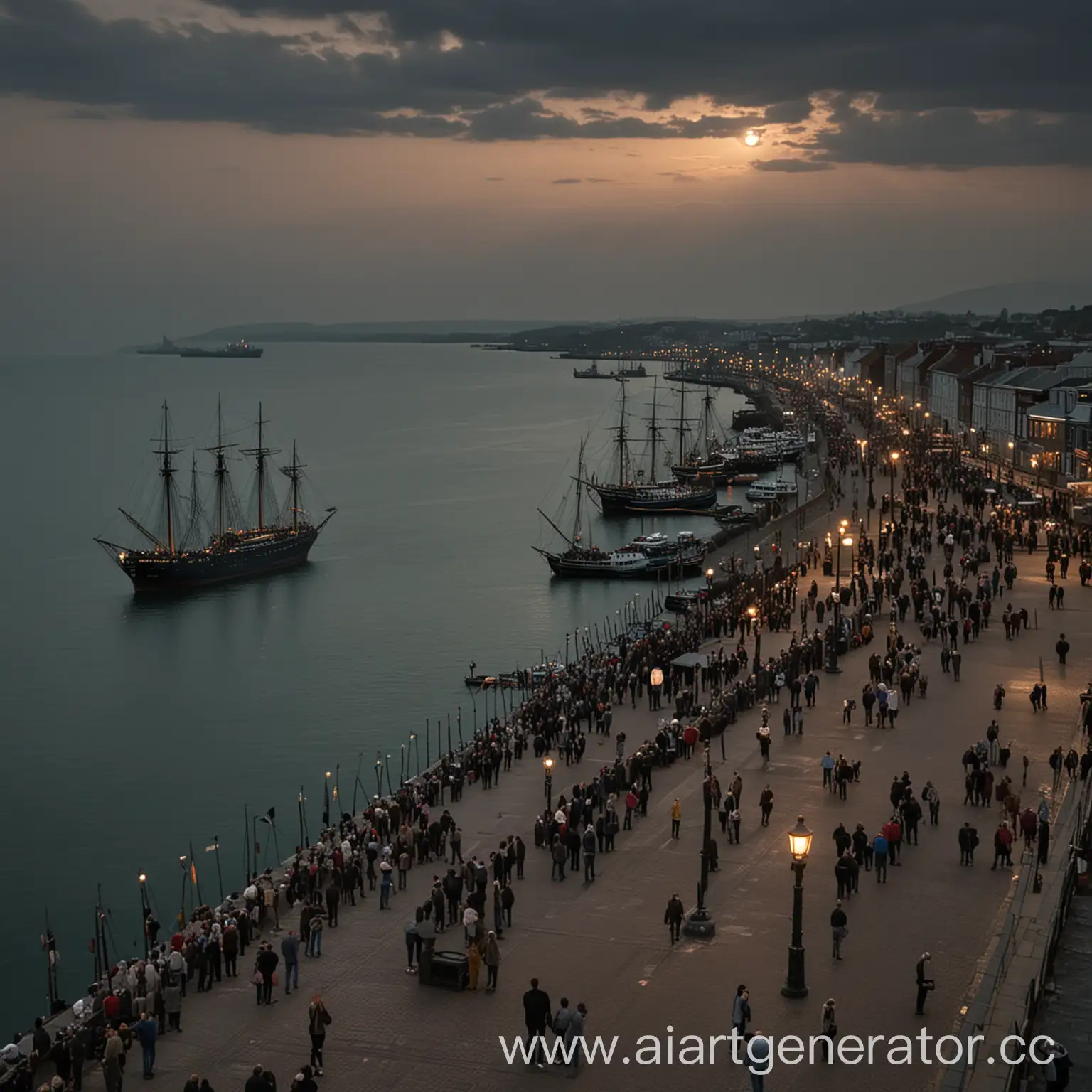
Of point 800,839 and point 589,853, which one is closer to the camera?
point 800,839

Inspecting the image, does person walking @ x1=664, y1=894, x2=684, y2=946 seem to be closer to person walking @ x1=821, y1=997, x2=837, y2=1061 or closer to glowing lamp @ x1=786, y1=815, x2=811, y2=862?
glowing lamp @ x1=786, y1=815, x2=811, y2=862

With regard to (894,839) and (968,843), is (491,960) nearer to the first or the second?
(894,839)

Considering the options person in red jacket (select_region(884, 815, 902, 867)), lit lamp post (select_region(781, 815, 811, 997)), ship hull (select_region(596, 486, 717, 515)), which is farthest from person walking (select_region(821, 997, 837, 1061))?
ship hull (select_region(596, 486, 717, 515))

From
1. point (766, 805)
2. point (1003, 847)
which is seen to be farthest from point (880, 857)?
point (766, 805)

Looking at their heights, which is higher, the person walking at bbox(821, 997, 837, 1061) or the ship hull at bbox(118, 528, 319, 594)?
the person walking at bbox(821, 997, 837, 1061)

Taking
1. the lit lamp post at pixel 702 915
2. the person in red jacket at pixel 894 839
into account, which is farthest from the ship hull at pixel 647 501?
the lit lamp post at pixel 702 915
